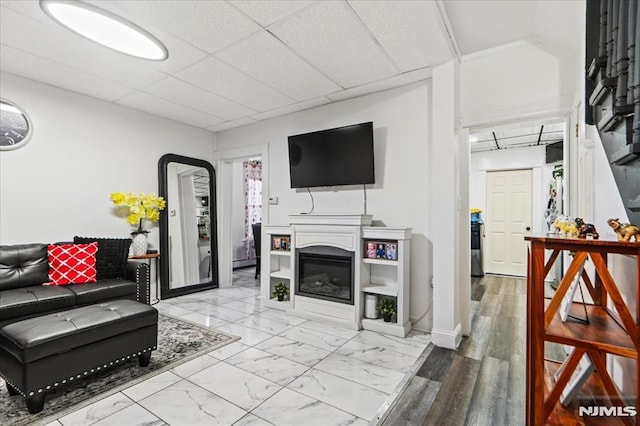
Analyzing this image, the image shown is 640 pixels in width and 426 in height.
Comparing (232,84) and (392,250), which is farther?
(232,84)

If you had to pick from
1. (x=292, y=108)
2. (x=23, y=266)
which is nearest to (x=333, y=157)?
(x=292, y=108)

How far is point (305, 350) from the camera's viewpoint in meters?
2.73

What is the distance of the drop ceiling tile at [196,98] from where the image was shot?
3.42 metres

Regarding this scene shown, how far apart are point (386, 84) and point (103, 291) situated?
3.67 m

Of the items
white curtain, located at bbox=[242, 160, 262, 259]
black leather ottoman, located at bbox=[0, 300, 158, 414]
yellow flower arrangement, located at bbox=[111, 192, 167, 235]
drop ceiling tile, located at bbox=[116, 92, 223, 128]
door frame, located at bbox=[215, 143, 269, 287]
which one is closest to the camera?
black leather ottoman, located at bbox=[0, 300, 158, 414]

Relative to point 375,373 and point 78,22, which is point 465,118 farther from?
point 78,22

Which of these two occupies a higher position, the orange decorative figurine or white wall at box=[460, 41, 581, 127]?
white wall at box=[460, 41, 581, 127]

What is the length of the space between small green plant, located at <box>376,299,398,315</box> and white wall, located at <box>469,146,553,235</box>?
130 inches

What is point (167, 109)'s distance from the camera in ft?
13.7

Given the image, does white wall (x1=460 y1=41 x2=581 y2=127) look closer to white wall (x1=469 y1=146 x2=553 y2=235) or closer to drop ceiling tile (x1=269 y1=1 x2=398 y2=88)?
drop ceiling tile (x1=269 y1=1 x2=398 y2=88)

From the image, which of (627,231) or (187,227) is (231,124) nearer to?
(187,227)

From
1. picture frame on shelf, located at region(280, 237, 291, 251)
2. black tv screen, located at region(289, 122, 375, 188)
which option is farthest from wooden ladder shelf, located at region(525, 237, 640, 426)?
picture frame on shelf, located at region(280, 237, 291, 251)

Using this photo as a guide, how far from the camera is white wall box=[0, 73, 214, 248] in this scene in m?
3.22

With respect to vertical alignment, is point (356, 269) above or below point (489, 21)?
below
